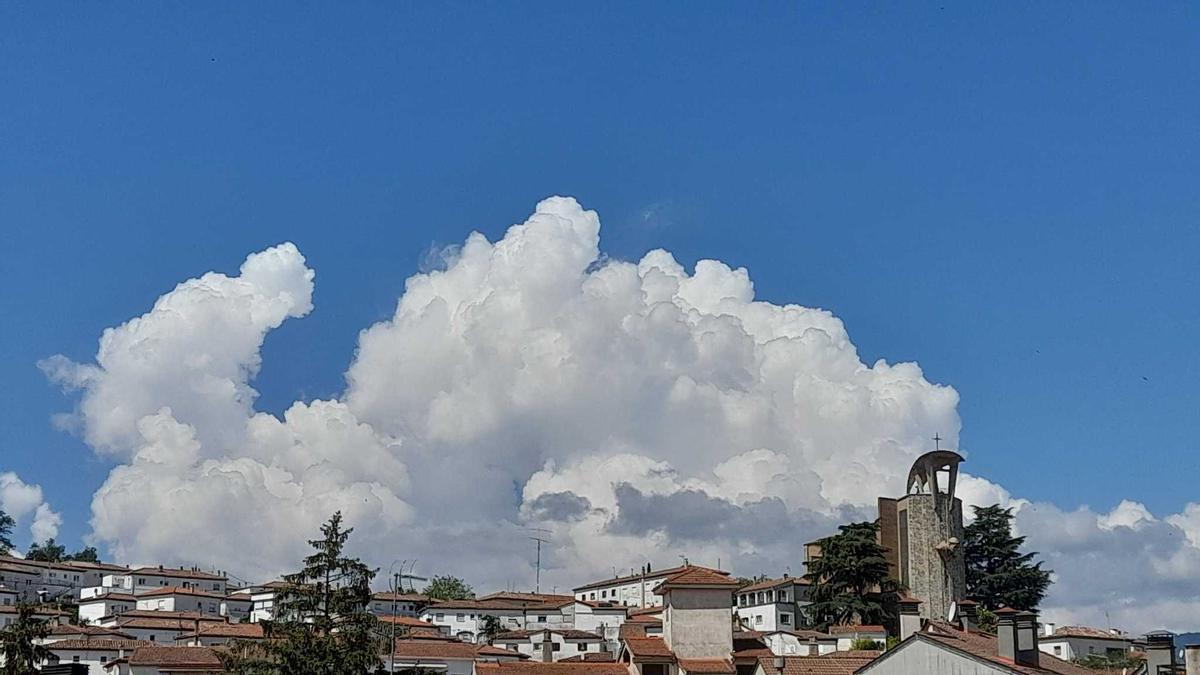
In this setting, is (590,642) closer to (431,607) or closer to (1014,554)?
Result: (431,607)

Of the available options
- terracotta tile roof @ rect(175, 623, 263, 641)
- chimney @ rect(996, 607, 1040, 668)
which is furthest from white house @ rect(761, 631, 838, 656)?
chimney @ rect(996, 607, 1040, 668)

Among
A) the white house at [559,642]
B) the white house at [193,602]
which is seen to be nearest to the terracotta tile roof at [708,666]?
the white house at [559,642]

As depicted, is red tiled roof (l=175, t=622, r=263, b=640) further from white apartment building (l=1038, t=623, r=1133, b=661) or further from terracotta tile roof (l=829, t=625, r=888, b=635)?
white apartment building (l=1038, t=623, r=1133, b=661)

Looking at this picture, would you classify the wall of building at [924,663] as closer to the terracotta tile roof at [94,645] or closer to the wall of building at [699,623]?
the wall of building at [699,623]

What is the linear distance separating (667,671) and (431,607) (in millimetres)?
62819

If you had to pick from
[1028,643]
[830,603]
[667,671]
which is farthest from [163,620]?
[1028,643]

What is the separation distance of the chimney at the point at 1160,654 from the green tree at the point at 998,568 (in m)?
70.9

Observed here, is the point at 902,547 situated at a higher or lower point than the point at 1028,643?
higher

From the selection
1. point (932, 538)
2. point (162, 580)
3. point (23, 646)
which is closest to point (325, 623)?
point (23, 646)

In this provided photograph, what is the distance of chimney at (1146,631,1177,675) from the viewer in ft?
141

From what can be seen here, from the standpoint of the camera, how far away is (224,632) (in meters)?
95.2

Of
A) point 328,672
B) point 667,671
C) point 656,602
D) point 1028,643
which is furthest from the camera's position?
point 656,602

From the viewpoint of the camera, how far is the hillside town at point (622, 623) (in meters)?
49.8

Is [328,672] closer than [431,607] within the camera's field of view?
Yes
